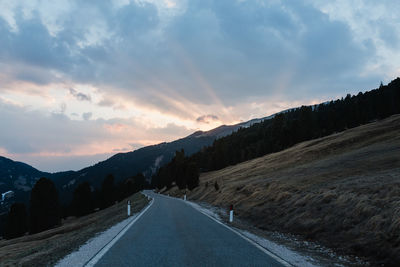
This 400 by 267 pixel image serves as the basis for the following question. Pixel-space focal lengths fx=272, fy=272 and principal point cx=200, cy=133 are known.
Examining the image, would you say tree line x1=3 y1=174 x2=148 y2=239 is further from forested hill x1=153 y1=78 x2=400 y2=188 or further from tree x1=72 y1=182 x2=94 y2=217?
forested hill x1=153 y1=78 x2=400 y2=188

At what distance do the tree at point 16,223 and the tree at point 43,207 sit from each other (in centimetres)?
768

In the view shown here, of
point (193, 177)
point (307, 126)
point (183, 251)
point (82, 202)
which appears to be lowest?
point (82, 202)

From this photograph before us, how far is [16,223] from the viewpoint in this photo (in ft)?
181

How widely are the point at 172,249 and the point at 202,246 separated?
99cm

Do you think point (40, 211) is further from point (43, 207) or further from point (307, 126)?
point (307, 126)

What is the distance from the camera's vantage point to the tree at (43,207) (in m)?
49.6

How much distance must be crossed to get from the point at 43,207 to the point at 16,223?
10543 millimetres

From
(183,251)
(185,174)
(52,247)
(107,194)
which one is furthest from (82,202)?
(183,251)

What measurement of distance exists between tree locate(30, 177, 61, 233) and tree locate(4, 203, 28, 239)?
7675 mm

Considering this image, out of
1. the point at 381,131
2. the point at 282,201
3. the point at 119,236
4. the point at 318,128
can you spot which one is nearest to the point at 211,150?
the point at 318,128

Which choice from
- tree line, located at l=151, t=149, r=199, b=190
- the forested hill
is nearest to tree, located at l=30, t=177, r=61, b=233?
tree line, located at l=151, t=149, r=199, b=190

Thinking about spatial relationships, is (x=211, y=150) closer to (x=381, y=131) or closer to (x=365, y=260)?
(x=381, y=131)

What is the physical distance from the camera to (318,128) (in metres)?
89.9

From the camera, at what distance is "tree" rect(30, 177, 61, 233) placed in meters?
49.6
